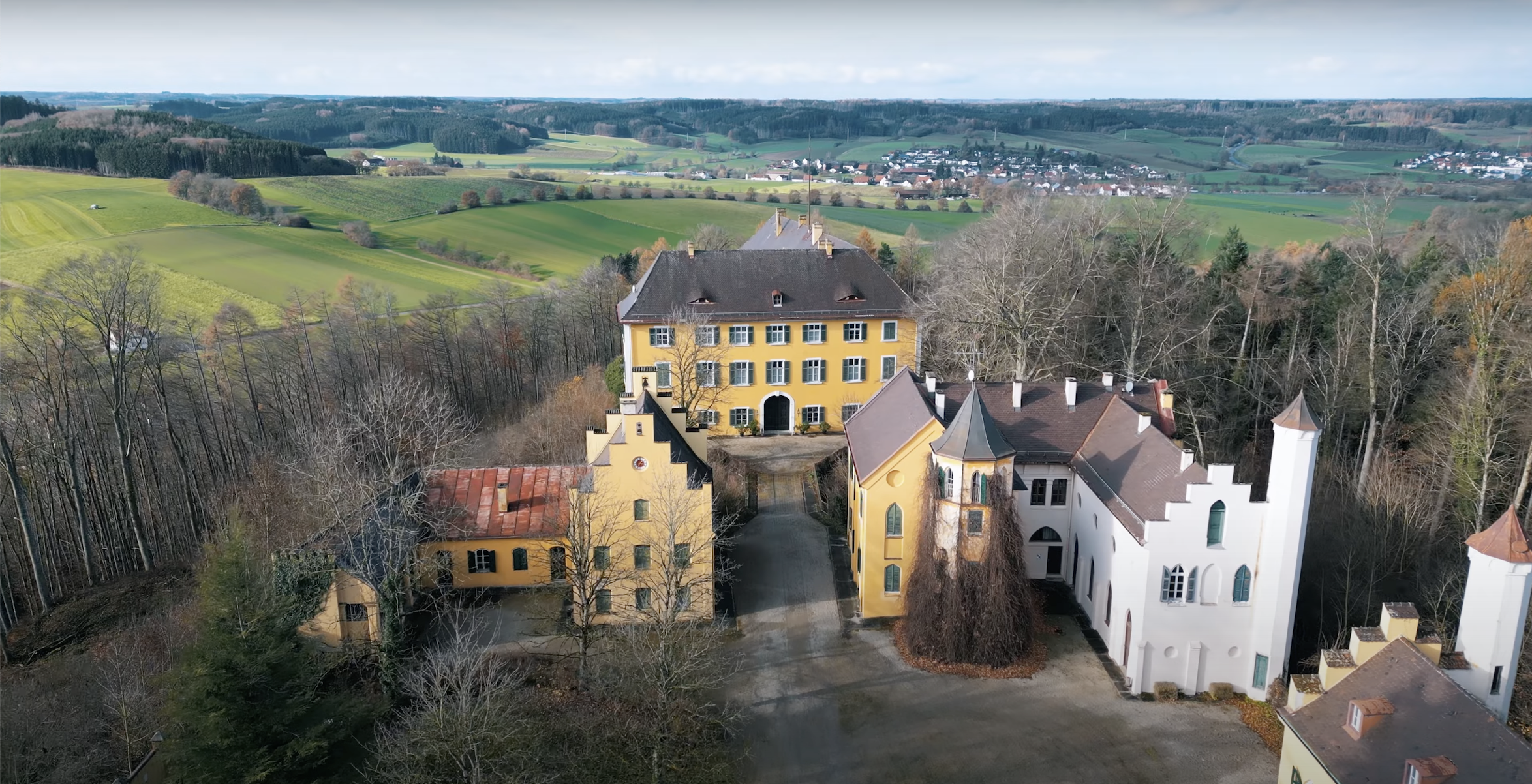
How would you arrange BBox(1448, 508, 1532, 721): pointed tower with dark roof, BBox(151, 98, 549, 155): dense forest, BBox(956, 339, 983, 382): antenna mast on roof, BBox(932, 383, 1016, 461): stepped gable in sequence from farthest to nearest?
BBox(151, 98, 549, 155): dense forest < BBox(956, 339, 983, 382): antenna mast on roof < BBox(932, 383, 1016, 461): stepped gable < BBox(1448, 508, 1532, 721): pointed tower with dark roof

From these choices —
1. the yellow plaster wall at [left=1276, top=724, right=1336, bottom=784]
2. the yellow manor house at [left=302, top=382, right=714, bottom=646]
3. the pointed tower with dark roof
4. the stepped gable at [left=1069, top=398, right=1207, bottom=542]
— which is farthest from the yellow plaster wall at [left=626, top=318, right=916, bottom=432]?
the pointed tower with dark roof

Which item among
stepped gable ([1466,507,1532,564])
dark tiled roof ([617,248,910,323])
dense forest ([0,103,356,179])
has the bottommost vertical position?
stepped gable ([1466,507,1532,564])

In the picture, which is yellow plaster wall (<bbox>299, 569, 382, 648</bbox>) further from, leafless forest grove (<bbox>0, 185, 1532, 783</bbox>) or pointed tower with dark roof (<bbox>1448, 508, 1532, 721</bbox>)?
pointed tower with dark roof (<bbox>1448, 508, 1532, 721</bbox>)

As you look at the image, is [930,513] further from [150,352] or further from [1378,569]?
[150,352]

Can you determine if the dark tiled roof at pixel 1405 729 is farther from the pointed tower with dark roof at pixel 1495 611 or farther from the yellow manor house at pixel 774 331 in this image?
the yellow manor house at pixel 774 331

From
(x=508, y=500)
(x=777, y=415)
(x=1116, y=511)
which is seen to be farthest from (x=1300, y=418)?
(x=777, y=415)

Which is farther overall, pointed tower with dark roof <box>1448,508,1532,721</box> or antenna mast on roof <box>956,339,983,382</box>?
antenna mast on roof <box>956,339,983,382</box>

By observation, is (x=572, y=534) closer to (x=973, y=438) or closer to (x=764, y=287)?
(x=973, y=438)

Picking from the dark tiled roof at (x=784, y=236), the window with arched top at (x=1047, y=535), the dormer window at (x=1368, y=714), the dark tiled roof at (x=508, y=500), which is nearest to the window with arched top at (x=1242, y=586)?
the dormer window at (x=1368, y=714)
